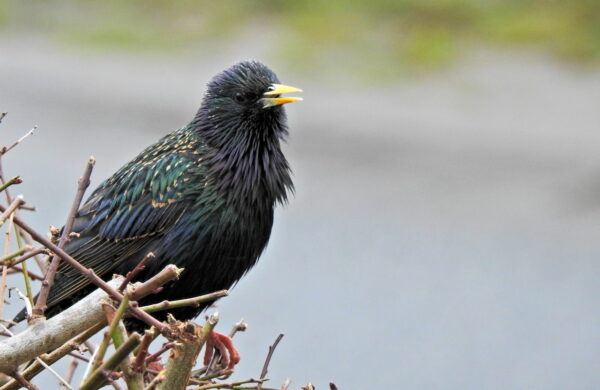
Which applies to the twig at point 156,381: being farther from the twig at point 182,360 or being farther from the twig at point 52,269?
the twig at point 52,269

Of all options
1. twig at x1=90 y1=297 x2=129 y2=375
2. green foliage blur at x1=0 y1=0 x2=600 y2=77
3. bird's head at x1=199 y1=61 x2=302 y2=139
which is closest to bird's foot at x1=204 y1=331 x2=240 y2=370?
bird's head at x1=199 y1=61 x2=302 y2=139

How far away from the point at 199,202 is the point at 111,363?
1521 millimetres

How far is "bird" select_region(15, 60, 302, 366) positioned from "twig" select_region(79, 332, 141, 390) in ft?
4.25

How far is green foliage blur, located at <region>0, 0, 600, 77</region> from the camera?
7.87 meters

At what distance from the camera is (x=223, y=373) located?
83.4 inches

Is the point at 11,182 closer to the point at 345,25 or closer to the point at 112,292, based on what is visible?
the point at 112,292

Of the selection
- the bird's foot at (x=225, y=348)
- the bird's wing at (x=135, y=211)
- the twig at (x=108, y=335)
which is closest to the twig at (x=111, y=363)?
the twig at (x=108, y=335)

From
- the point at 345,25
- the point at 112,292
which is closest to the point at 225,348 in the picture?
the point at 112,292

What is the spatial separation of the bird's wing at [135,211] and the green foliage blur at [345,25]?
4480mm

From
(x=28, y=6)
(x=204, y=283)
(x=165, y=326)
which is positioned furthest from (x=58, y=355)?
(x=28, y=6)

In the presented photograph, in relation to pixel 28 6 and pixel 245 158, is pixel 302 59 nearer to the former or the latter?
pixel 28 6

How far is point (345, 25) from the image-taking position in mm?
8297

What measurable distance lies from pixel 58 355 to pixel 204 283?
1.08m

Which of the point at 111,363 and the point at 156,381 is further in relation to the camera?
the point at 156,381
